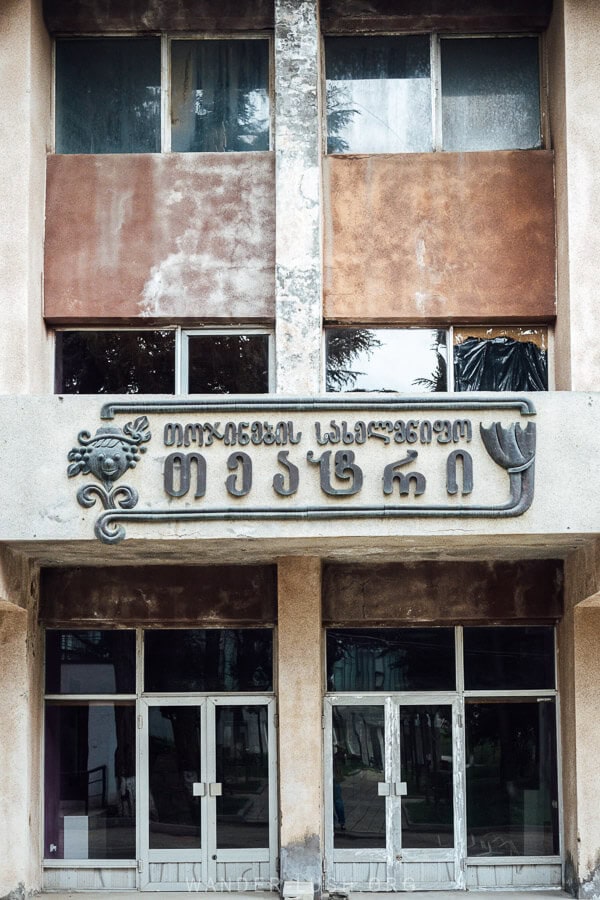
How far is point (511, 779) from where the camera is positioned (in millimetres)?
13305

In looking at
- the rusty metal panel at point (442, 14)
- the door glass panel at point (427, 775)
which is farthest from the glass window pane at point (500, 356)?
the door glass panel at point (427, 775)

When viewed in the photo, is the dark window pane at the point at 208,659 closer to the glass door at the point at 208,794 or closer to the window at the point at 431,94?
the glass door at the point at 208,794

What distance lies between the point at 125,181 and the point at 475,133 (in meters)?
4.11

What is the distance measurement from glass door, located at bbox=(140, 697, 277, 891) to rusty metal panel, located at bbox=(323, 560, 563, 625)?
4.94 ft

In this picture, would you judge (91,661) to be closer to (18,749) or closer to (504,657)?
(18,749)

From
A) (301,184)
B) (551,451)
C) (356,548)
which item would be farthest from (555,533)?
(301,184)

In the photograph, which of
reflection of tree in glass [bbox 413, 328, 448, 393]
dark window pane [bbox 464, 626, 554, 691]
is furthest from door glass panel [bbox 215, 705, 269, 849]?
reflection of tree in glass [bbox 413, 328, 448, 393]

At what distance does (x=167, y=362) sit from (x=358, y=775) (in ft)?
17.0

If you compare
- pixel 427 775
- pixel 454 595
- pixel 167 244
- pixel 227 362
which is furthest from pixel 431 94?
pixel 427 775

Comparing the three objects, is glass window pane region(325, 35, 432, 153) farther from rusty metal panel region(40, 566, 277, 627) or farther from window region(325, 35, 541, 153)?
rusty metal panel region(40, 566, 277, 627)

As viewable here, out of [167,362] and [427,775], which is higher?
[167,362]

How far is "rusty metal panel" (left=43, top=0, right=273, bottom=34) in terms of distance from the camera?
13.7 meters

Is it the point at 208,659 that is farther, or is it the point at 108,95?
the point at 108,95

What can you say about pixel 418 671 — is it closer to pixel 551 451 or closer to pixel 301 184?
pixel 551 451
